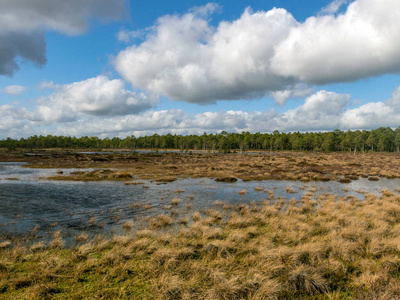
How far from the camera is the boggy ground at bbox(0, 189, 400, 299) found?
24.6 feet

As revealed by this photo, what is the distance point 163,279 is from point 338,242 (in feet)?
28.7

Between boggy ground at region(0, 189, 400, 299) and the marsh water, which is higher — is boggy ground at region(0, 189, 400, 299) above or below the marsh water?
above

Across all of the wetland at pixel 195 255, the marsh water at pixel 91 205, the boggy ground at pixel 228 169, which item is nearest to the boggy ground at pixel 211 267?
the wetland at pixel 195 255

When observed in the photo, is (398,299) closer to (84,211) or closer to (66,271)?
(66,271)

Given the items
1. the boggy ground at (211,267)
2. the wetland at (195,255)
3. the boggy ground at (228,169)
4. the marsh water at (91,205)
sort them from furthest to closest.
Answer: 1. the boggy ground at (228,169)
2. the marsh water at (91,205)
3. the wetland at (195,255)
4. the boggy ground at (211,267)

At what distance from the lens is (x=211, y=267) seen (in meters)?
9.34

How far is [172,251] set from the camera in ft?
33.5

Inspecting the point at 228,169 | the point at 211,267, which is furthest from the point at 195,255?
the point at 228,169

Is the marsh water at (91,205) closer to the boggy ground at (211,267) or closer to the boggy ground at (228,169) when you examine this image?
the boggy ground at (211,267)

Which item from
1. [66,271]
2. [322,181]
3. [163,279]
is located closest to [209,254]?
[163,279]

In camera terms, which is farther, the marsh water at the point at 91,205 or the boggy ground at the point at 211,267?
the marsh water at the point at 91,205

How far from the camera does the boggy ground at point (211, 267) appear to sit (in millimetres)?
7484

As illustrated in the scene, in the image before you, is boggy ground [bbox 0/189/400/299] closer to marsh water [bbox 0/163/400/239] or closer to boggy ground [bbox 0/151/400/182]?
marsh water [bbox 0/163/400/239]

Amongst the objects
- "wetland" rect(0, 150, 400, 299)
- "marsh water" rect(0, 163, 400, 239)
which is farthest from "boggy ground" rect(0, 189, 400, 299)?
"marsh water" rect(0, 163, 400, 239)
